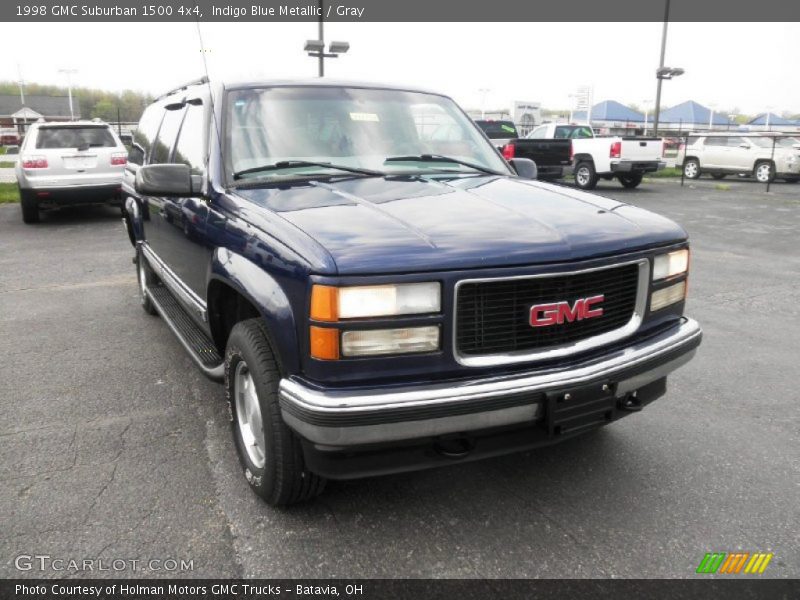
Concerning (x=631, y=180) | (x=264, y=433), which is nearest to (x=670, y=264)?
(x=264, y=433)

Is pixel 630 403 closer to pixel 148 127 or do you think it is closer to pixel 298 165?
pixel 298 165

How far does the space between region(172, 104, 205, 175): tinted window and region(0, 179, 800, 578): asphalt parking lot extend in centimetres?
142

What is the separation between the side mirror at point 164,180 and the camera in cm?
321

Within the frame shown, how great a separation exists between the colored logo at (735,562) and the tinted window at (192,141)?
294cm

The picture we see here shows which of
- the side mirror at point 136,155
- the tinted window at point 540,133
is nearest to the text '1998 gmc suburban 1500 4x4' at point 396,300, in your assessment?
the side mirror at point 136,155

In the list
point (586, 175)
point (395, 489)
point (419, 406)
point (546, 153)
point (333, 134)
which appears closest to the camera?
point (419, 406)

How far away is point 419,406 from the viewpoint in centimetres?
227

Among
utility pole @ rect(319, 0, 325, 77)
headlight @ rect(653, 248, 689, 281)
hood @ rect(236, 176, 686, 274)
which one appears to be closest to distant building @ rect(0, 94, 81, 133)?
utility pole @ rect(319, 0, 325, 77)

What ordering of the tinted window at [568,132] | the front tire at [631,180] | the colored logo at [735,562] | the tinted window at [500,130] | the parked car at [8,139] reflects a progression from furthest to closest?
the parked car at [8,139] → the tinted window at [500,130] → the tinted window at [568,132] → the front tire at [631,180] → the colored logo at [735,562]

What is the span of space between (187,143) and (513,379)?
2638 millimetres

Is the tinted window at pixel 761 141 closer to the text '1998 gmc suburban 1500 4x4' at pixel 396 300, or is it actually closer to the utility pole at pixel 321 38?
the utility pole at pixel 321 38

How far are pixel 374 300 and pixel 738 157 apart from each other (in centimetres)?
2367

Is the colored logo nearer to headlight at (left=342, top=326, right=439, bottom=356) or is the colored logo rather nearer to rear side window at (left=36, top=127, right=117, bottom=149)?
headlight at (left=342, top=326, right=439, bottom=356)

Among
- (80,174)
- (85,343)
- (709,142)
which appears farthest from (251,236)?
(709,142)
